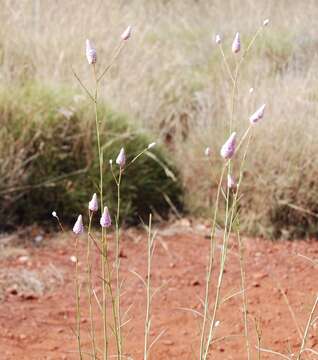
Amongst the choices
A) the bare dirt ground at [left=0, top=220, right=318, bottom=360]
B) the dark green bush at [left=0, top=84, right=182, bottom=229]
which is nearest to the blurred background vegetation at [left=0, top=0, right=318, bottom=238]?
the dark green bush at [left=0, top=84, right=182, bottom=229]

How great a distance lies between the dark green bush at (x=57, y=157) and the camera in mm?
5098

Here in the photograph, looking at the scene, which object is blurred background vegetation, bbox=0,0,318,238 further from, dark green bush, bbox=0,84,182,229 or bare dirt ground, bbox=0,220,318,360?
bare dirt ground, bbox=0,220,318,360

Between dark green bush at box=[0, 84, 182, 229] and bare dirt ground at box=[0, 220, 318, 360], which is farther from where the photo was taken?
dark green bush at box=[0, 84, 182, 229]

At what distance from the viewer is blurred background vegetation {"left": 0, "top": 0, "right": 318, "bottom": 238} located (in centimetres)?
518

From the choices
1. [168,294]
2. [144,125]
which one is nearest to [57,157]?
[144,125]

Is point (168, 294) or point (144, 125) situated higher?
point (144, 125)

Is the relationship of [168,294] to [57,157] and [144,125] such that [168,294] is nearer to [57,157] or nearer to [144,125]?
[57,157]

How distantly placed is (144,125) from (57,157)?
82 cm

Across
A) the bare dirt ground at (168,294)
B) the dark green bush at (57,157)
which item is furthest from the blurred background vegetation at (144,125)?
the bare dirt ground at (168,294)

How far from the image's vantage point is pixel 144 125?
5.90 m

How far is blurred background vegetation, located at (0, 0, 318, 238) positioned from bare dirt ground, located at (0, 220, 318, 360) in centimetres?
21

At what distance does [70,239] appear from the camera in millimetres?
5027

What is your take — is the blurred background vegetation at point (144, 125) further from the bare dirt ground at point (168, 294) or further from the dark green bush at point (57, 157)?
the bare dirt ground at point (168, 294)

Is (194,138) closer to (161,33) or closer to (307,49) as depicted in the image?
(307,49)
